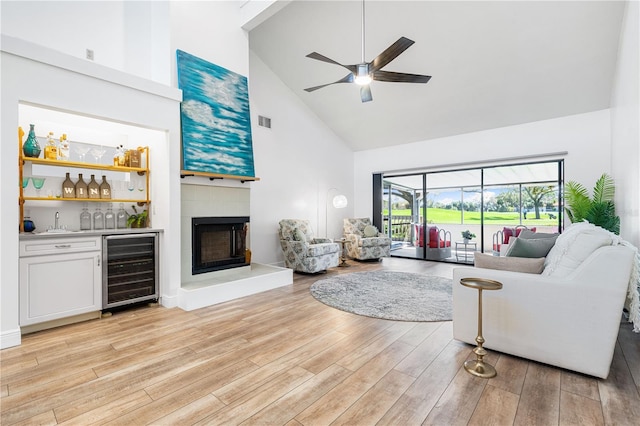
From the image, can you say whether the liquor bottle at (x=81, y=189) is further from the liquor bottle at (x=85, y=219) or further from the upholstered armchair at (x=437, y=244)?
the upholstered armchair at (x=437, y=244)

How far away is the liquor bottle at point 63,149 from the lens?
10.6 ft

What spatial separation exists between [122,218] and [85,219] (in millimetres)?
385

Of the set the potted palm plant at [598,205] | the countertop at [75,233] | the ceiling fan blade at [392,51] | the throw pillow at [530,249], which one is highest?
the ceiling fan blade at [392,51]

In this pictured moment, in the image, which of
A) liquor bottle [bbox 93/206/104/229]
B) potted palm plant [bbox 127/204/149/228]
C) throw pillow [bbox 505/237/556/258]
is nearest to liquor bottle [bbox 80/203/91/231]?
liquor bottle [bbox 93/206/104/229]

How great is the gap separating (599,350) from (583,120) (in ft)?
16.1

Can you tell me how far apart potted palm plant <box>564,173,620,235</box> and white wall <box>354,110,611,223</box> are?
0.46m

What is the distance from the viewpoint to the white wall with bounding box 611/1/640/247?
2.84 m

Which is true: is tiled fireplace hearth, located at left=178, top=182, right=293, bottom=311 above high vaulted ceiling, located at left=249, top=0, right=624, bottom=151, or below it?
below

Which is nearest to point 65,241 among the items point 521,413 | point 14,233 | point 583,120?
point 14,233

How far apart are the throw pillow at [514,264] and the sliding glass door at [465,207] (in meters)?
4.18

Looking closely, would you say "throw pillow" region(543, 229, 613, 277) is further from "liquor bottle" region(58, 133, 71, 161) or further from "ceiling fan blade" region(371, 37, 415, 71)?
"liquor bottle" region(58, 133, 71, 161)

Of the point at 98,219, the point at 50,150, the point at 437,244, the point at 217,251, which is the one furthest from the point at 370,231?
the point at 50,150

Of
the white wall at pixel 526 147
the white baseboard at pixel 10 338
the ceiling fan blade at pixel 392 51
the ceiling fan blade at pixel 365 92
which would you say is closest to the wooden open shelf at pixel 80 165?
the white baseboard at pixel 10 338

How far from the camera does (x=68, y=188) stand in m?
3.32
